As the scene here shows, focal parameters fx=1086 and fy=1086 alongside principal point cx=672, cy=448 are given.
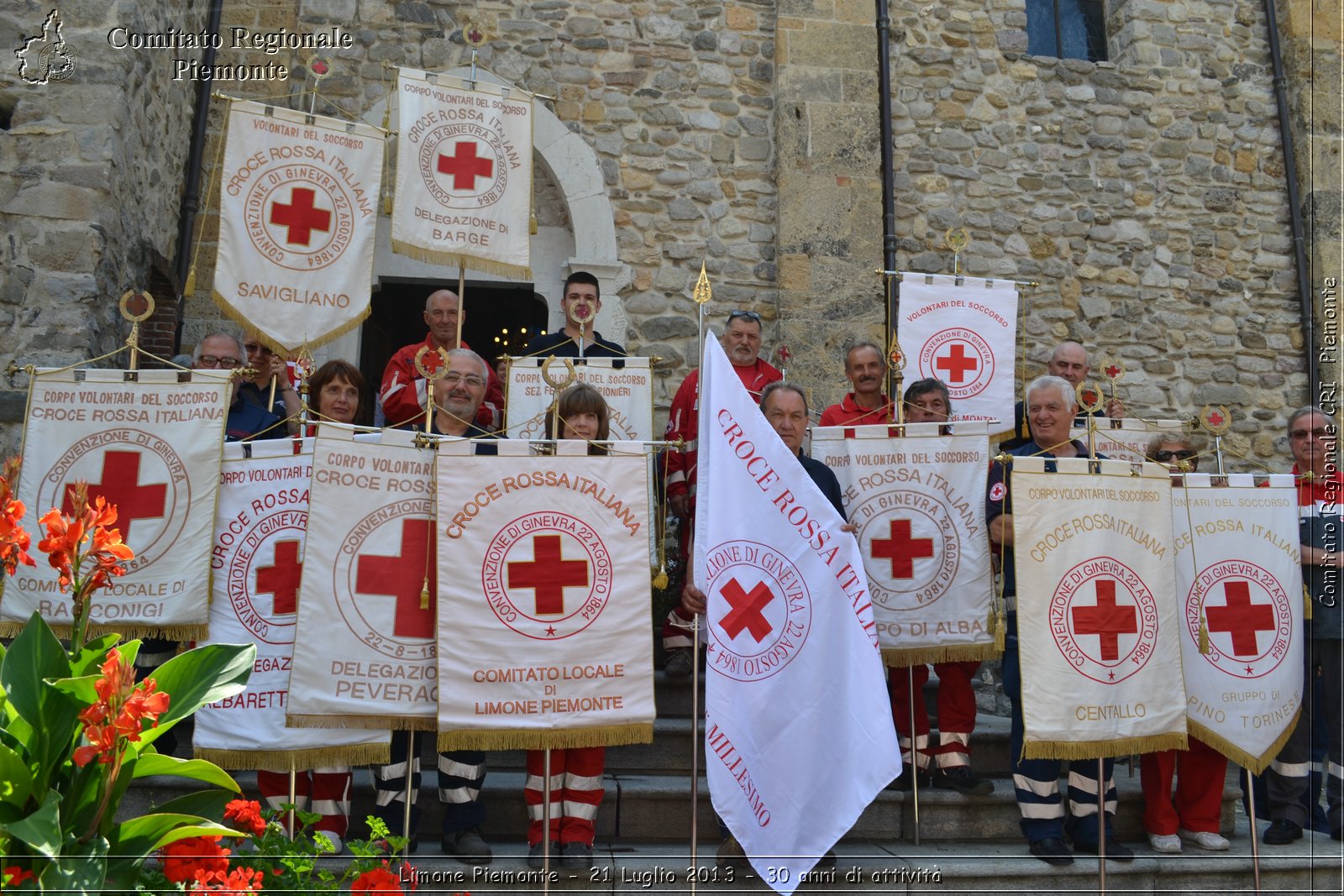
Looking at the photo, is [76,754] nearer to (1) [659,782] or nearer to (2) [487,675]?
(2) [487,675]

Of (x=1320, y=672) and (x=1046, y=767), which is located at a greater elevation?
(x=1320, y=672)

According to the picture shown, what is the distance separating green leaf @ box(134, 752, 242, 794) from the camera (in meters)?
2.38

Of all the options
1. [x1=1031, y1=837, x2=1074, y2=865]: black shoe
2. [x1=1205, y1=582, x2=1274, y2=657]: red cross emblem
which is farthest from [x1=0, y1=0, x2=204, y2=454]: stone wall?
[x1=1205, y1=582, x2=1274, y2=657]: red cross emblem

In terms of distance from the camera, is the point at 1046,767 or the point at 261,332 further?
the point at 261,332

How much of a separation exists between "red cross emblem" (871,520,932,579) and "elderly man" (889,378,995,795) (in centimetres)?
→ 41

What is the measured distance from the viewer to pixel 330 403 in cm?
449

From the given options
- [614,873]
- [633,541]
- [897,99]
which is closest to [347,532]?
[633,541]

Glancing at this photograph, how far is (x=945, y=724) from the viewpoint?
Answer: 4.59 meters

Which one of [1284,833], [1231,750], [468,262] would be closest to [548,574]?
[468,262]

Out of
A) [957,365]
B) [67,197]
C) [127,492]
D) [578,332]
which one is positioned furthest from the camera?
[957,365]

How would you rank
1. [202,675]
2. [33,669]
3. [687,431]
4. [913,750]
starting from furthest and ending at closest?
1. [687,431]
2. [913,750]
3. [202,675]
4. [33,669]

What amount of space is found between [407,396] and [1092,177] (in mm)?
5735

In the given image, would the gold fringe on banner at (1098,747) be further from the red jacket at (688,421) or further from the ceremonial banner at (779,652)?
the red jacket at (688,421)

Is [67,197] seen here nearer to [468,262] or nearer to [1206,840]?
[468,262]
